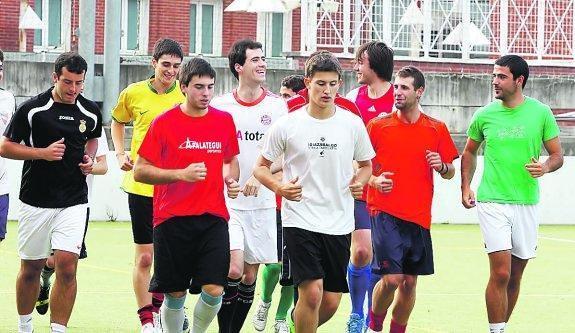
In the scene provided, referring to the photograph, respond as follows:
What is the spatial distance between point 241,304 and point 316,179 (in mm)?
1655

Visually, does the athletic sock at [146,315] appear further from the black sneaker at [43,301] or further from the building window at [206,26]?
the building window at [206,26]

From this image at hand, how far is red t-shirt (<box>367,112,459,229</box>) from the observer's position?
12.1 m

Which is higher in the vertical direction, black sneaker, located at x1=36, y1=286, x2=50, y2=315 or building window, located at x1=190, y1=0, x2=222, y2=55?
building window, located at x1=190, y1=0, x2=222, y2=55

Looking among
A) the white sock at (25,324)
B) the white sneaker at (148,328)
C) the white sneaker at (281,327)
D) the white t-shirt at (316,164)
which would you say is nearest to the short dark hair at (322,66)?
the white t-shirt at (316,164)

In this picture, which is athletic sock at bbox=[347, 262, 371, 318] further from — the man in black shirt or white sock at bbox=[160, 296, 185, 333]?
the man in black shirt

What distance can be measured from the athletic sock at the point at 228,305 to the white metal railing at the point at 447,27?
944 inches

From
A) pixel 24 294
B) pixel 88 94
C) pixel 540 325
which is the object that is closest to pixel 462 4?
pixel 88 94

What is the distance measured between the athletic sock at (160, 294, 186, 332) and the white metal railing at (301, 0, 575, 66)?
24948 millimetres

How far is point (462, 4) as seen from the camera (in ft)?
124

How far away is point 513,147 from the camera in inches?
485

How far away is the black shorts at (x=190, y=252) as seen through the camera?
1098cm

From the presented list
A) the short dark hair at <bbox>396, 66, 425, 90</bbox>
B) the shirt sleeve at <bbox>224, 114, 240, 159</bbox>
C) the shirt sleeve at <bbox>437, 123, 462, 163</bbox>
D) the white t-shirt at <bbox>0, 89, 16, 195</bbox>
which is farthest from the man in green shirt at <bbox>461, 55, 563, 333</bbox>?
the white t-shirt at <bbox>0, 89, 16, 195</bbox>

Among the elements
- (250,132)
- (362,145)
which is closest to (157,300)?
(250,132)

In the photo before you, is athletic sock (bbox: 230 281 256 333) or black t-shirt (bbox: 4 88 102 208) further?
athletic sock (bbox: 230 281 256 333)
